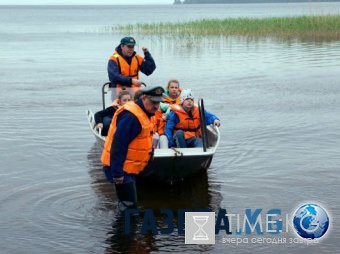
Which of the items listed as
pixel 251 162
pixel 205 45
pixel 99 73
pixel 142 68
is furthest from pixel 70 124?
pixel 205 45

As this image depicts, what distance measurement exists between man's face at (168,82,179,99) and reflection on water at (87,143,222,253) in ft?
4.20

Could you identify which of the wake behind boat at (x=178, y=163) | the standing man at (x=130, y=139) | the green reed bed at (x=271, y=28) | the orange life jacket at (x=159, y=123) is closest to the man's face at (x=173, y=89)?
the orange life jacket at (x=159, y=123)

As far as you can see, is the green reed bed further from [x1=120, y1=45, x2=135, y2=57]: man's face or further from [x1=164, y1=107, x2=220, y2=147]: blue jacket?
[x1=164, y1=107, x2=220, y2=147]: blue jacket

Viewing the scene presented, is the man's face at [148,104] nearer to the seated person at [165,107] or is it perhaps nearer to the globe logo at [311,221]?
the globe logo at [311,221]

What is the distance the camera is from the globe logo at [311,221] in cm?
786

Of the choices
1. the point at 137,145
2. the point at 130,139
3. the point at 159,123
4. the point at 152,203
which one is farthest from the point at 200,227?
the point at 159,123

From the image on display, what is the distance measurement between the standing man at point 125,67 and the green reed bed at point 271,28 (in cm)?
2789

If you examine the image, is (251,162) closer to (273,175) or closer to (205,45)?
(273,175)

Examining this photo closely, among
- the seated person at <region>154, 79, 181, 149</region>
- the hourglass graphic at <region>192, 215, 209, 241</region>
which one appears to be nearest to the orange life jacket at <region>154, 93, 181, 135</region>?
the seated person at <region>154, 79, 181, 149</region>

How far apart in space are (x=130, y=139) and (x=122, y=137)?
0.13 metres

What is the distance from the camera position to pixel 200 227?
8.12 m

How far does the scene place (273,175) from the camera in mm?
10461

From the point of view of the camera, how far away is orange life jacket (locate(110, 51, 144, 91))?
456 inches

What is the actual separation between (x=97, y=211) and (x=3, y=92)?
12317 mm
